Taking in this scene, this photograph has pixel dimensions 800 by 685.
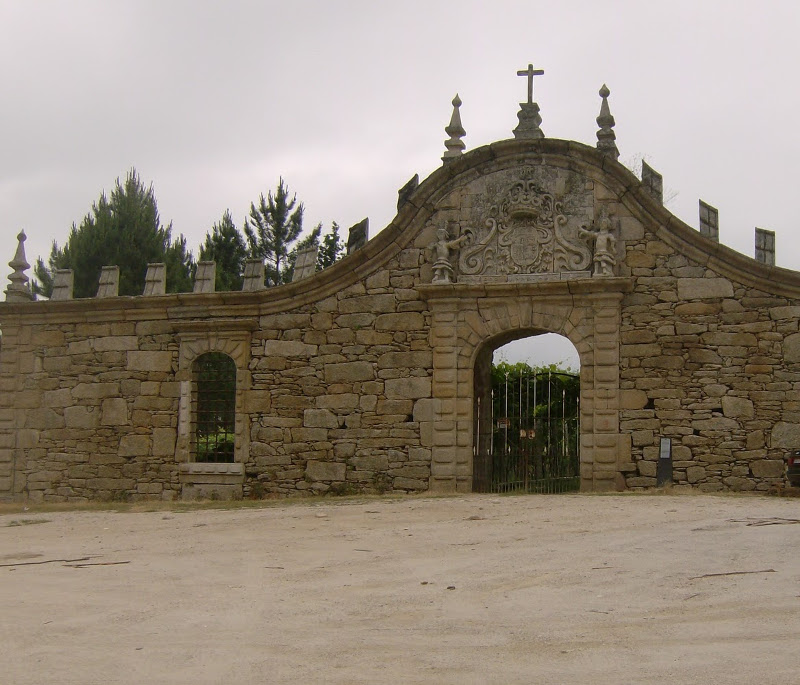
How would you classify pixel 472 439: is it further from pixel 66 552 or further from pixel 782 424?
pixel 66 552

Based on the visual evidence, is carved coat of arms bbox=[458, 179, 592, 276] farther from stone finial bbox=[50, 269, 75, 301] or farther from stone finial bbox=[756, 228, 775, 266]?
stone finial bbox=[50, 269, 75, 301]

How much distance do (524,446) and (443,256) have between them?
3.38m

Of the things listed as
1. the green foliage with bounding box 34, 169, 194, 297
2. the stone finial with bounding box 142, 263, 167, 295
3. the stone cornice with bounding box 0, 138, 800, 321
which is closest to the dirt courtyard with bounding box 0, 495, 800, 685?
the stone cornice with bounding box 0, 138, 800, 321

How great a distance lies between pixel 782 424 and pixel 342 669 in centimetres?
1039

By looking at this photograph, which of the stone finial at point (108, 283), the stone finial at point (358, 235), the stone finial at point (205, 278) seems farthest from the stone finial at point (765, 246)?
the stone finial at point (108, 283)

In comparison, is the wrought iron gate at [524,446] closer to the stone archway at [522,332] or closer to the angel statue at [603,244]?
the stone archway at [522,332]

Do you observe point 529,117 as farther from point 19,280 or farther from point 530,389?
point 19,280

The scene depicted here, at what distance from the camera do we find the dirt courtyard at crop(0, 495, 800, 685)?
17.3 ft

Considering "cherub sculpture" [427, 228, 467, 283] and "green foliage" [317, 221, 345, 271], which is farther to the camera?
"green foliage" [317, 221, 345, 271]

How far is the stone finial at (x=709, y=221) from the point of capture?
48.1 ft

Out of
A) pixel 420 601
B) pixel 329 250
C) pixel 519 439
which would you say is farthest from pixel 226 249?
pixel 420 601

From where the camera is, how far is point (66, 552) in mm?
9766

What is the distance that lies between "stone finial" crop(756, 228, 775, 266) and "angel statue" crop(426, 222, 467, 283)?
13.6ft

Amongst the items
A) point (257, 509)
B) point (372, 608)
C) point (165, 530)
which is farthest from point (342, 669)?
point (257, 509)
